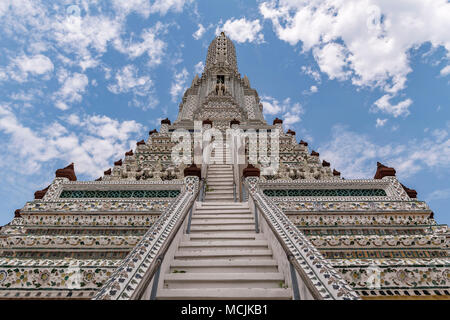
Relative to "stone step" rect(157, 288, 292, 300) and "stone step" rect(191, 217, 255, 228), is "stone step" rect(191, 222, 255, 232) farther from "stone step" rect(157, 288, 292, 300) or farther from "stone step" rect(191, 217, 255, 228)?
"stone step" rect(157, 288, 292, 300)

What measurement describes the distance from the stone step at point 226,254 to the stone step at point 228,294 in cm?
97

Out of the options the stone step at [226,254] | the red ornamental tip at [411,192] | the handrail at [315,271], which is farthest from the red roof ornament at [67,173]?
the red ornamental tip at [411,192]

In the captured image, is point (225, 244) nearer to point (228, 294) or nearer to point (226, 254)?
point (226, 254)

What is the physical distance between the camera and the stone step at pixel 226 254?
4172 millimetres

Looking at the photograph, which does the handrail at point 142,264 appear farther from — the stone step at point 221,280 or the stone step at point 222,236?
the stone step at point 222,236

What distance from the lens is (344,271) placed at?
12.4ft

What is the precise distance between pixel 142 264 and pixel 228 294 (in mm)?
1120

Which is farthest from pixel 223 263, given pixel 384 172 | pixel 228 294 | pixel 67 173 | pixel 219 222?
pixel 67 173

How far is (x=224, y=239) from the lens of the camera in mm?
4918

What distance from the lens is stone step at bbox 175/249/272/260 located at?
417 centimetres

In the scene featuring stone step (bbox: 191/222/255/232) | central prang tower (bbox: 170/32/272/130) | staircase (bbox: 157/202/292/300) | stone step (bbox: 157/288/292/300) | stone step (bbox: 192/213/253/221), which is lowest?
stone step (bbox: 157/288/292/300)

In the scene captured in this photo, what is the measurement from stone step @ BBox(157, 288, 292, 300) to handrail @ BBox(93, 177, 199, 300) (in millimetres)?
538

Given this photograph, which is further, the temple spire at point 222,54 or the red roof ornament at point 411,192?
the temple spire at point 222,54

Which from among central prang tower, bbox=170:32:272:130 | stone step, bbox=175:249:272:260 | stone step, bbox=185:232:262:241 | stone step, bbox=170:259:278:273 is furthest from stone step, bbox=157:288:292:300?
central prang tower, bbox=170:32:272:130
